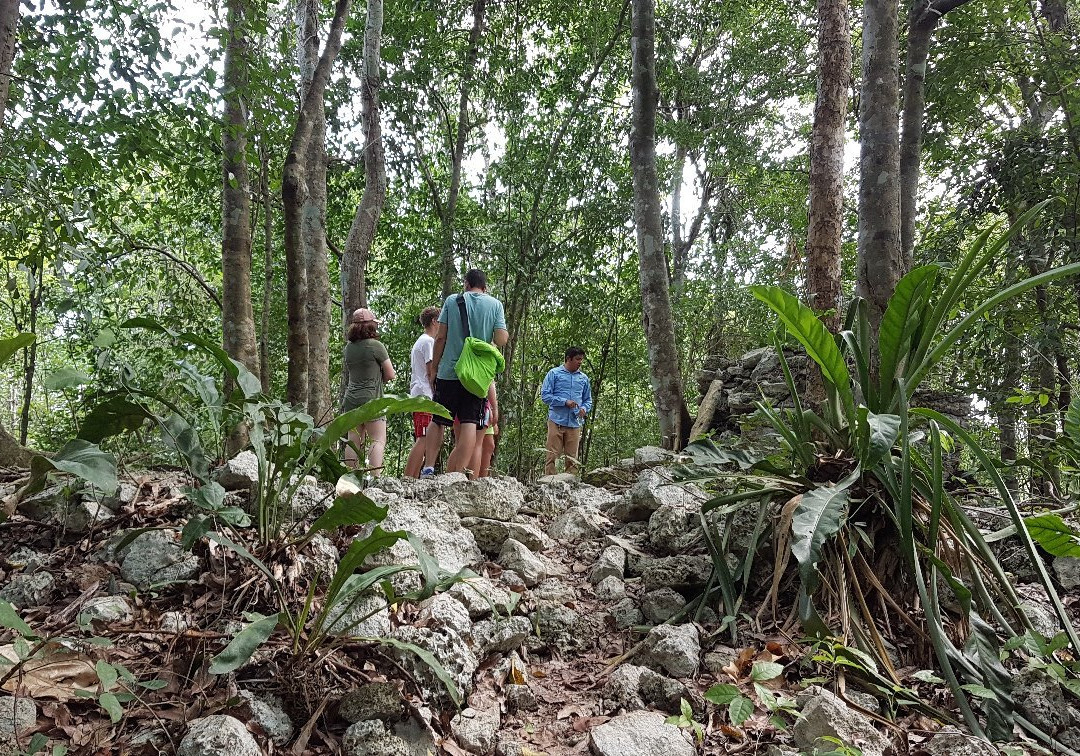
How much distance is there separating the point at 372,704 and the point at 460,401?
3.06 m

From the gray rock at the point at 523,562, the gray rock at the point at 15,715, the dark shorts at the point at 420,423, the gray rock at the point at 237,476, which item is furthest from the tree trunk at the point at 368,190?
the gray rock at the point at 15,715

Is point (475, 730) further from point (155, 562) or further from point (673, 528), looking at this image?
point (673, 528)

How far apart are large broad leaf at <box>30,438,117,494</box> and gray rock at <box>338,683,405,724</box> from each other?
0.88m

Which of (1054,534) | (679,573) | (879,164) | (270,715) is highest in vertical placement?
(879,164)

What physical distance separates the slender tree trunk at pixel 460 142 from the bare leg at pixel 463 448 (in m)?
5.85

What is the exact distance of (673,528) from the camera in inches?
119

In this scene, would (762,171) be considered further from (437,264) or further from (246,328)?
(246,328)

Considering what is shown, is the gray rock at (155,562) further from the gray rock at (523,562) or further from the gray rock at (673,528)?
the gray rock at (673,528)

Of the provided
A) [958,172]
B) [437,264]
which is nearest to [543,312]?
[437,264]

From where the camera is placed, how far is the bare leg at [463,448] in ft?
15.4

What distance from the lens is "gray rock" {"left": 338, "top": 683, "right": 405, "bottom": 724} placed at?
72.0 inches

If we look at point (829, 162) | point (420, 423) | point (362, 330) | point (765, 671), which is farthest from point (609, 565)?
point (420, 423)

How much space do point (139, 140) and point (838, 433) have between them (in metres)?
4.78

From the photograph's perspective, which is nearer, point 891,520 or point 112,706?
point 112,706
